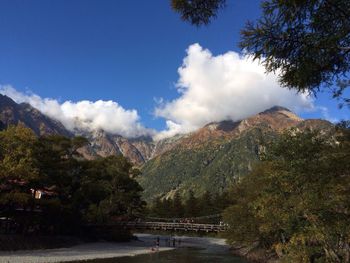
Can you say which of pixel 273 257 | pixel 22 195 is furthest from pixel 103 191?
pixel 273 257

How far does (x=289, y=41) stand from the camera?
336 inches

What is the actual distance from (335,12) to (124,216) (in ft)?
240

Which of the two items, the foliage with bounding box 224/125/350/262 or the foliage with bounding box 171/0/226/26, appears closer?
the foliage with bounding box 171/0/226/26

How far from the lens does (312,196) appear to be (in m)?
19.6

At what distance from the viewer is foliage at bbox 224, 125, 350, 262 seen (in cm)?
1401

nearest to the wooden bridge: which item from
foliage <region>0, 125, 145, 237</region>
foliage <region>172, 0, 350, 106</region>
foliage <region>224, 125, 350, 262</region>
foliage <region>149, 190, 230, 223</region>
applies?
foliage <region>0, 125, 145, 237</region>

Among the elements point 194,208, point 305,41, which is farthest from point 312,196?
point 194,208

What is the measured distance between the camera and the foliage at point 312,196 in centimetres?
1401

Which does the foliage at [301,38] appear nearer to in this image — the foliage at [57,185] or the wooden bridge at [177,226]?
the foliage at [57,185]

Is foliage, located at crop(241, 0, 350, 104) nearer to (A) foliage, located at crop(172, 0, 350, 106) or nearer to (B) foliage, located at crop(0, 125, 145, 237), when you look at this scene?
(A) foliage, located at crop(172, 0, 350, 106)

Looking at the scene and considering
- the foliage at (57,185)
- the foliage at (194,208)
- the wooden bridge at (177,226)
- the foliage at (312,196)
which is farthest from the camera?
the foliage at (194,208)

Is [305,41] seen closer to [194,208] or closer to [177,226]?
[177,226]

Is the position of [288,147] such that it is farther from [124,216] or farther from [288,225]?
[124,216]

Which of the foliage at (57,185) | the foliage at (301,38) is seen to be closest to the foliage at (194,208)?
the foliage at (57,185)
